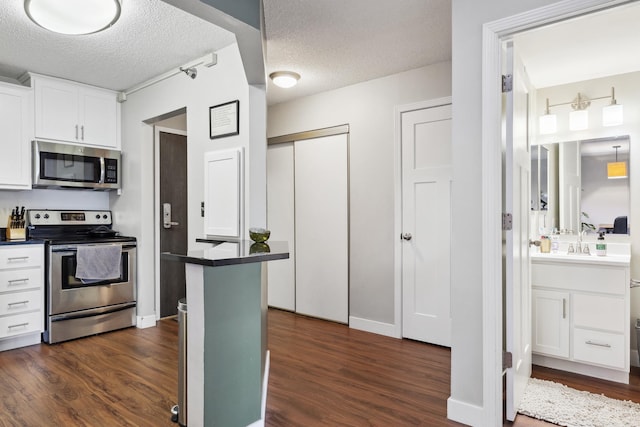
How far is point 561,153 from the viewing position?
3.30m

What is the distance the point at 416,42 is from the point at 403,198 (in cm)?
131

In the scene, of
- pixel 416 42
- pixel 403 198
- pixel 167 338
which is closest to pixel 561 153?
pixel 403 198

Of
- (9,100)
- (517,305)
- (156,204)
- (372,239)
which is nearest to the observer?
(517,305)

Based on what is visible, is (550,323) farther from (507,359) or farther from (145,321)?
(145,321)

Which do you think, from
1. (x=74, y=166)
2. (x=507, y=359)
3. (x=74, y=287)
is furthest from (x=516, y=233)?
(x=74, y=166)

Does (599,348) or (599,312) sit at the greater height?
(599,312)

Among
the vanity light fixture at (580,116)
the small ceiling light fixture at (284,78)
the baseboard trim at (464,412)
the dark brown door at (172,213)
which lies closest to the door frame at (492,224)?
the baseboard trim at (464,412)

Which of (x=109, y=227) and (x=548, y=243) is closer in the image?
(x=548, y=243)

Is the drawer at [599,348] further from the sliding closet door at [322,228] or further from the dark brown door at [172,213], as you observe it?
the dark brown door at [172,213]

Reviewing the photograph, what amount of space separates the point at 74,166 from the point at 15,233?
0.79 m

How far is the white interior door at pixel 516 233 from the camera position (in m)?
1.98

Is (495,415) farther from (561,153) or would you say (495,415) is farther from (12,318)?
(12,318)

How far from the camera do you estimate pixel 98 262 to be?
3.58 m

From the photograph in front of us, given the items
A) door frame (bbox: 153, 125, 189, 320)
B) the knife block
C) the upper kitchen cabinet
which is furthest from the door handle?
the knife block
